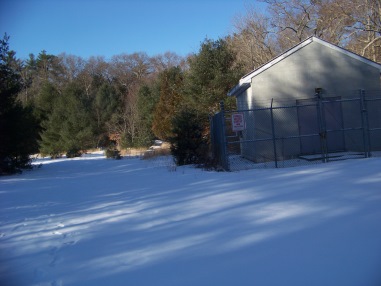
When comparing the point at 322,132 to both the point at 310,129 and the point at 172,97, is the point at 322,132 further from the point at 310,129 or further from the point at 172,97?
the point at 172,97

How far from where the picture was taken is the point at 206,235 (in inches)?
207

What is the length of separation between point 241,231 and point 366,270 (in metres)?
1.84

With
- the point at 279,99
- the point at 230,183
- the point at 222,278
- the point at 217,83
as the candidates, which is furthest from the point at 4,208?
the point at 217,83

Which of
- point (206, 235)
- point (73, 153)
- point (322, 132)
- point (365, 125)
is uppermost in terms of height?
point (365, 125)

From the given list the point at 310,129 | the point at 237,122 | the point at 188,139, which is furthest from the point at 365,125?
the point at 188,139

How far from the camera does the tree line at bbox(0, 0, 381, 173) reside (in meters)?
17.7

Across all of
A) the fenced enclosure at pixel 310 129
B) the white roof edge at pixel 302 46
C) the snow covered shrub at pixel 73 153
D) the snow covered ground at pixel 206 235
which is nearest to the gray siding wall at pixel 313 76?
the white roof edge at pixel 302 46

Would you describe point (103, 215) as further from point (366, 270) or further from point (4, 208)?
point (366, 270)

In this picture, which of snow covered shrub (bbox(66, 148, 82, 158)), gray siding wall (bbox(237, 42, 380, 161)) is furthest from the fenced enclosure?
snow covered shrub (bbox(66, 148, 82, 158))

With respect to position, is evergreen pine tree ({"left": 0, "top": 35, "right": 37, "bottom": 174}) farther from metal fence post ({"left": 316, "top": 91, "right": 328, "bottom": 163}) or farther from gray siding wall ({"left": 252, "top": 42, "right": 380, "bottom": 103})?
metal fence post ({"left": 316, "top": 91, "right": 328, "bottom": 163})

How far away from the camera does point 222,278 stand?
153 inches

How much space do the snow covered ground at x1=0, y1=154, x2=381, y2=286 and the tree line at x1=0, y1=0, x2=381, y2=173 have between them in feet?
23.2

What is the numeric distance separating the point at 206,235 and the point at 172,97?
25228mm

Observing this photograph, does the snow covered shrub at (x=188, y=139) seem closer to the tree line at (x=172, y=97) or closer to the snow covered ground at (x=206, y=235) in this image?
the tree line at (x=172, y=97)
